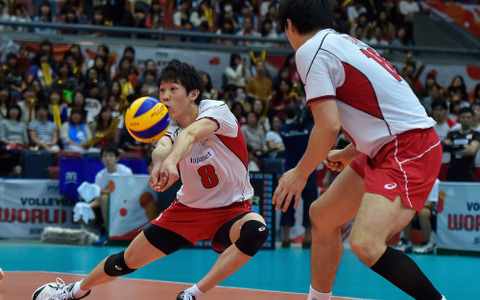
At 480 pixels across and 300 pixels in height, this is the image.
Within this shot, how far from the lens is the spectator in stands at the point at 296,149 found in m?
11.0

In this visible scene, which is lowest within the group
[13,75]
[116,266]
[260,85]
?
[260,85]

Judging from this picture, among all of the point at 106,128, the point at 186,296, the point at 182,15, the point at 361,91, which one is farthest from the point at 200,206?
the point at 182,15

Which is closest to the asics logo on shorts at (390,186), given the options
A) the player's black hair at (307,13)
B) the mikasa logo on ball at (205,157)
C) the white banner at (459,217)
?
the player's black hair at (307,13)

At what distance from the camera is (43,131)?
12.7 m

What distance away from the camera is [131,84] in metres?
14.7

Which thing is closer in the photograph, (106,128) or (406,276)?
(406,276)

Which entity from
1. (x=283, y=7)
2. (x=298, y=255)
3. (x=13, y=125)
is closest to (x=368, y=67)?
(x=283, y=7)

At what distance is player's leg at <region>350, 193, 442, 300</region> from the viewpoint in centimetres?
404

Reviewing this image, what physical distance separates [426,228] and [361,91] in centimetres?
732

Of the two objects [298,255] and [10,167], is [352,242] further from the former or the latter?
[10,167]

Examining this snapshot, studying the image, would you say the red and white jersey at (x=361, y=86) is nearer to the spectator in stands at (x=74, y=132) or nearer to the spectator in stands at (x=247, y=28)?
the spectator in stands at (x=74, y=132)

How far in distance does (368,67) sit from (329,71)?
0.24 m

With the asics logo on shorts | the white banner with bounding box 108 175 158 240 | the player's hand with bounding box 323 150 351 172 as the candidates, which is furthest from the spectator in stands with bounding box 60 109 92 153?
the asics logo on shorts

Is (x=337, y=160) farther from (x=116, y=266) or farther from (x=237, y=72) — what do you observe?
(x=237, y=72)
